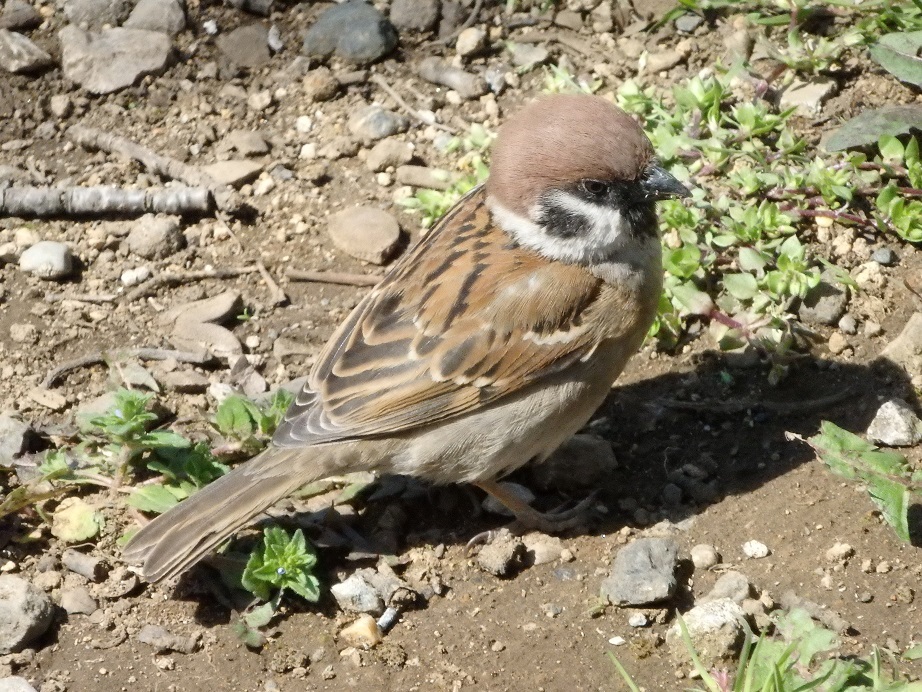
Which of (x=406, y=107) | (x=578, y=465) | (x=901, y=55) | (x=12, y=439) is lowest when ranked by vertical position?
(x=578, y=465)

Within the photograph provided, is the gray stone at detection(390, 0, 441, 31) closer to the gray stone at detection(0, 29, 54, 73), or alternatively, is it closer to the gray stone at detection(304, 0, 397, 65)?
the gray stone at detection(304, 0, 397, 65)

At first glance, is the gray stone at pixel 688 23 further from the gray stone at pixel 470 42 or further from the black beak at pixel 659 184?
the black beak at pixel 659 184

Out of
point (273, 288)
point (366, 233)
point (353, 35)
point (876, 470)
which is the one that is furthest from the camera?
point (353, 35)

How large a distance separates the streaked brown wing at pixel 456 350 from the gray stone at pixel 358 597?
1.56ft

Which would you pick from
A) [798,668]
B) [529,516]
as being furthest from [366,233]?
[798,668]

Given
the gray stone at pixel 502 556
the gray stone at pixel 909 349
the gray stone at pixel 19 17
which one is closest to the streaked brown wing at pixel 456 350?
the gray stone at pixel 502 556

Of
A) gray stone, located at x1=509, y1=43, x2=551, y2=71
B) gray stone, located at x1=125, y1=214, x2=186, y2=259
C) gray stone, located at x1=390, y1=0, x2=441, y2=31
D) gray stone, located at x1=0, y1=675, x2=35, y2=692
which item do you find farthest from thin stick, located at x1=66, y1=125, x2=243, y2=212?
gray stone, located at x1=0, y1=675, x2=35, y2=692

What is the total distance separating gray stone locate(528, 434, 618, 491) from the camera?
165 inches

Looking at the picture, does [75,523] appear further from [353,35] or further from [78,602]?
[353,35]

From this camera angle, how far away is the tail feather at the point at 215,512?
3.61 m

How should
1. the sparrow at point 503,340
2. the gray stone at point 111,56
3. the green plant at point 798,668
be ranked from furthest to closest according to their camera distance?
the gray stone at point 111,56 → the sparrow at point 503,340 → the green plant at point 798,668

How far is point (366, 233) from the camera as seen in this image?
4969 mm

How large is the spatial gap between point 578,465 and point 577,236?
2.91ft

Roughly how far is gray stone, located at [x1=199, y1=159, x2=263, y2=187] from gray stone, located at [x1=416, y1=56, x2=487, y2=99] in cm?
93
